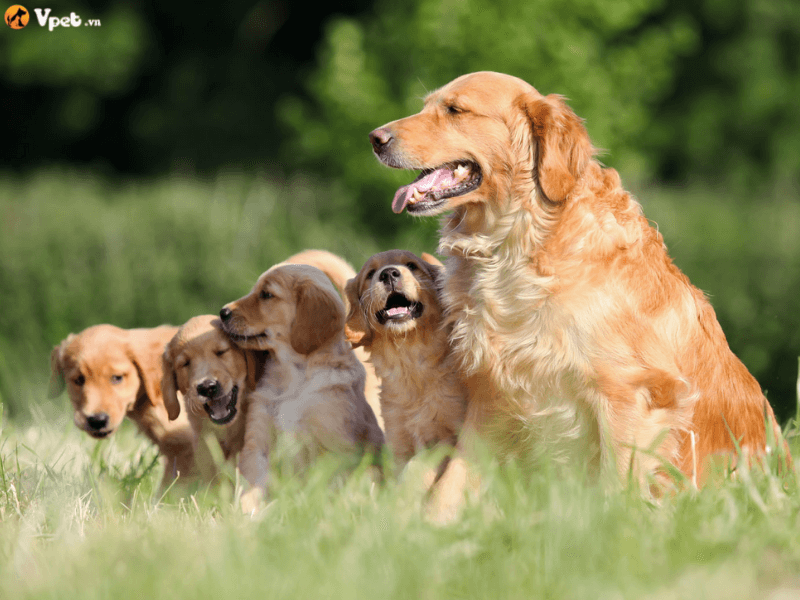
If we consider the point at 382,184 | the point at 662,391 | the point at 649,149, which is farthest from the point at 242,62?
the point at 662,391

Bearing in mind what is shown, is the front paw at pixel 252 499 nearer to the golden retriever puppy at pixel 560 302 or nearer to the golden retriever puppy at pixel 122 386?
the golden retriever puppy at pixel 122 386

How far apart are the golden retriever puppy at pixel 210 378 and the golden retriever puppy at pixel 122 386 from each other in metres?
0.12

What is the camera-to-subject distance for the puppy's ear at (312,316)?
12.1ft

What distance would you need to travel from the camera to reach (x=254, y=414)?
367cm

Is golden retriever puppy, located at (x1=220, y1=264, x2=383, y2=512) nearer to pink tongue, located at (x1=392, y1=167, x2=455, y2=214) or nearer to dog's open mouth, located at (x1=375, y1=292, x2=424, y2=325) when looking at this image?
dog's open mouth, located at (x1=375, y1=292, x2=424, y2=325)

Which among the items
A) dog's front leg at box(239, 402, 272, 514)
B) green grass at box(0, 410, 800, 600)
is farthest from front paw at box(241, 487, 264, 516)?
green grass at box(0, 410, 800, 600)

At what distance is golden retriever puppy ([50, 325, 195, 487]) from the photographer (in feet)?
12.5

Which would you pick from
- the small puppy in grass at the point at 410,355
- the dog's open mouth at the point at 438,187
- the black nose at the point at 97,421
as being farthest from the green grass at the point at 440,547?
the dog's open mouth at the point at 438,187

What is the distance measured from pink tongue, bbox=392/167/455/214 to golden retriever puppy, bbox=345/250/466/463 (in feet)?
1.13

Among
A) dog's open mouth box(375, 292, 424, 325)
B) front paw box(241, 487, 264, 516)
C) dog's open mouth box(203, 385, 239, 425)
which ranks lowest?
front paw box(241, 487, 264, 516)

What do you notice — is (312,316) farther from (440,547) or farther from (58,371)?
(440,547)

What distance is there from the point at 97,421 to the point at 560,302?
221 cm

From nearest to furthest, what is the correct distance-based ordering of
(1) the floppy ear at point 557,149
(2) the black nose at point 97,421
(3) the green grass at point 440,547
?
(3) the green grass at point 440,547
(1) the floppy ear at point 557,149
(2) the black nose at point 97,421

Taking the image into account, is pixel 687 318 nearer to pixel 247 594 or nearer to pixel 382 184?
pixel 247 594
